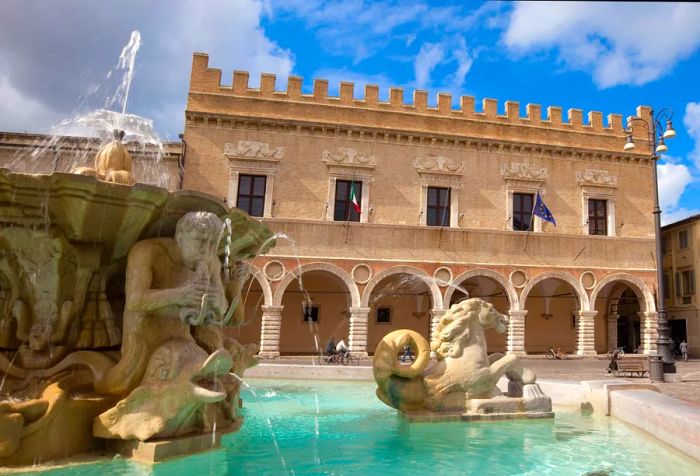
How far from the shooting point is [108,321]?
3902mm

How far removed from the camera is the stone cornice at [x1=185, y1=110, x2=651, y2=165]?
19.3m

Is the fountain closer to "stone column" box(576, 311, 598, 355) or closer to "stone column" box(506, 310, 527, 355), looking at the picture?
"stone column" box(506, 310, 527, 355)

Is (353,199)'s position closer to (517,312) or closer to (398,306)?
(398,306)

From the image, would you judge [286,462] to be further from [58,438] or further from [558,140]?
[558,140]

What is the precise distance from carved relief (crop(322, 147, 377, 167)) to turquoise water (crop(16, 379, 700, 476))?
14.7m

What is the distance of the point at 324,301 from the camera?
21438 millimetres

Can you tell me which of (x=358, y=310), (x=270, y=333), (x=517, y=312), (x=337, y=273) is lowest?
(x=270, y=333)

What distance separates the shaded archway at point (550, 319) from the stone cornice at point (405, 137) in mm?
5859

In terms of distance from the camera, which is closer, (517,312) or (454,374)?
(454,374)

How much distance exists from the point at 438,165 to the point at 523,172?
3750 millimetres

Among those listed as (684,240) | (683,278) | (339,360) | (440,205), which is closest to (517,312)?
(440,205)

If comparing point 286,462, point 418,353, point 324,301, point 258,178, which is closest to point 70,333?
point 286,462

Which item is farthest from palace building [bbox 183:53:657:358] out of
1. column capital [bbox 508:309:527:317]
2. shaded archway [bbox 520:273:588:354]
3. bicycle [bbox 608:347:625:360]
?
bicycle [bbox 608:347:625:360]

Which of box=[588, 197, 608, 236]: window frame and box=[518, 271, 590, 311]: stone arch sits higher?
box=[588, 197, 608, 236]: window frame
